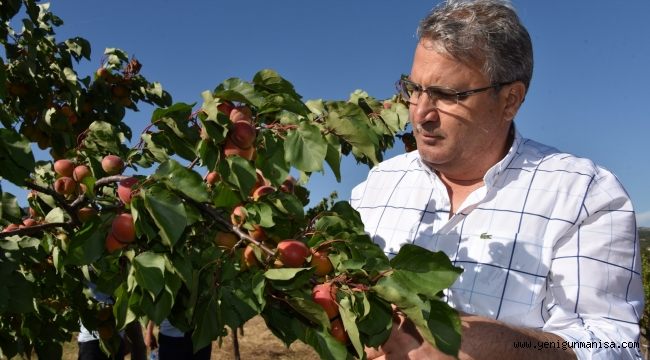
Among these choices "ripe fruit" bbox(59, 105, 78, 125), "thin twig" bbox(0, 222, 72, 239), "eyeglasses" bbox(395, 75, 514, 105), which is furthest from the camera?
"ripe fruit" bbox(59, 105, 78, 125)

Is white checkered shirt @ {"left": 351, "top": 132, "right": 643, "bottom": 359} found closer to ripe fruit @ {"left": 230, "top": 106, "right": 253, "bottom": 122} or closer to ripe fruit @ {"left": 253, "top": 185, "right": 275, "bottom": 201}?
ripe fruit @ {"left": 253, "top": 185, "right": 275, "bottom": 201}

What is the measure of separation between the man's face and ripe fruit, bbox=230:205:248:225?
82cm

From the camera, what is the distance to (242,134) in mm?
1438

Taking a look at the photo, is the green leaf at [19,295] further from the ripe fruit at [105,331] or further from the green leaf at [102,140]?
the ripe fruit at [105,331]

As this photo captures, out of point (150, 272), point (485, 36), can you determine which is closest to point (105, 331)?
point (150, 272)

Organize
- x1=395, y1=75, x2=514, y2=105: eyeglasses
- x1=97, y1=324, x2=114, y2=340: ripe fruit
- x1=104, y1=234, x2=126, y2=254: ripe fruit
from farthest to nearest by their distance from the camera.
A: x1=97, y1=324, x2=114, y2=340: ripe fruit → x1=395, y1=75, x2=514, y2=105: eyeglasses → x1=104, y1=234, x2=126, y2=254: ripe fruit

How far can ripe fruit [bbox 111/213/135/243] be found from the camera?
1.39 meters

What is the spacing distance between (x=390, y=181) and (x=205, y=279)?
118 centimetres

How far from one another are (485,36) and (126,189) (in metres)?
1.38

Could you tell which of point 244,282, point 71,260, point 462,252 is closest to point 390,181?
point 462,252

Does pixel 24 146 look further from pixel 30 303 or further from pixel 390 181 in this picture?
pixel 390 181

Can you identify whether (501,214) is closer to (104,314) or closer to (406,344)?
(406,344)

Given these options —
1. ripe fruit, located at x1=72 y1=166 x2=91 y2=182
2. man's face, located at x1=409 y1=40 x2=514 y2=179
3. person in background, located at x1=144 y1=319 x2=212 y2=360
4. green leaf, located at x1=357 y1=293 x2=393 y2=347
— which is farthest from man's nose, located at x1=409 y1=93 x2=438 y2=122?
person in background, located at x1=144 y1=319 x2=212 y2=360

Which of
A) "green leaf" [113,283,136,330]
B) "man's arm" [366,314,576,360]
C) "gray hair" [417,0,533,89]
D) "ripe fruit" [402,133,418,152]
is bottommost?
"man's arm" [366,314,576,360]
